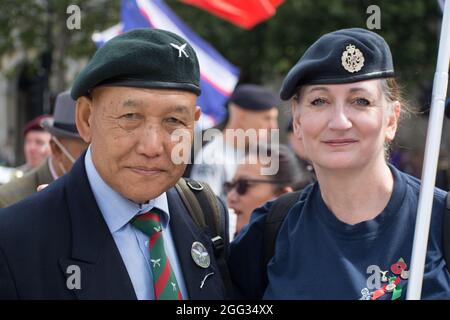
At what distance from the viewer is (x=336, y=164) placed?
3141 millimetres

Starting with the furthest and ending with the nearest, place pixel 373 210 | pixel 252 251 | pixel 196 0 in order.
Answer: pixel 196 0 → pixel 252 251 → pixel 373 210

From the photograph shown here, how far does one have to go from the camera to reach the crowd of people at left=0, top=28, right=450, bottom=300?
2.92 meters

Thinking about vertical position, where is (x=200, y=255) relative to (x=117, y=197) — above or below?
below

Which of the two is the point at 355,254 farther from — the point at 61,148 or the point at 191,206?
the point at 61,148

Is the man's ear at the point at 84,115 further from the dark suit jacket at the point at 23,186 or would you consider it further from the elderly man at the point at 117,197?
the dark suit jacket at the point at 23,186

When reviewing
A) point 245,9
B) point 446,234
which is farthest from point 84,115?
point 245,9

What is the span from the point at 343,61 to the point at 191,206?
0.89 metres

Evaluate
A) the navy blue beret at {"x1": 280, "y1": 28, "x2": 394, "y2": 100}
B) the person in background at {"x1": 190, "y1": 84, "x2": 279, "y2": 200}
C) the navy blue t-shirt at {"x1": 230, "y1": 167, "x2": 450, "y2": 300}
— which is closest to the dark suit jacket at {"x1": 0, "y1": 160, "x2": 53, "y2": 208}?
the person in background at {"x1": 190, "y1": 84, "x2": 279, "y2": 200}

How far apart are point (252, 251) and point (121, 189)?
0.78 meters

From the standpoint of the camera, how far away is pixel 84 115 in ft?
10.2

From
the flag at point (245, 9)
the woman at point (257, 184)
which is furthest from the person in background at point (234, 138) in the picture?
the flag at point (245, 9)

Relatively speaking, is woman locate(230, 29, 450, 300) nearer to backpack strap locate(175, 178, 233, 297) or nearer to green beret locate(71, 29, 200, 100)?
backpack strap locate(175, 178, 233, 297)
